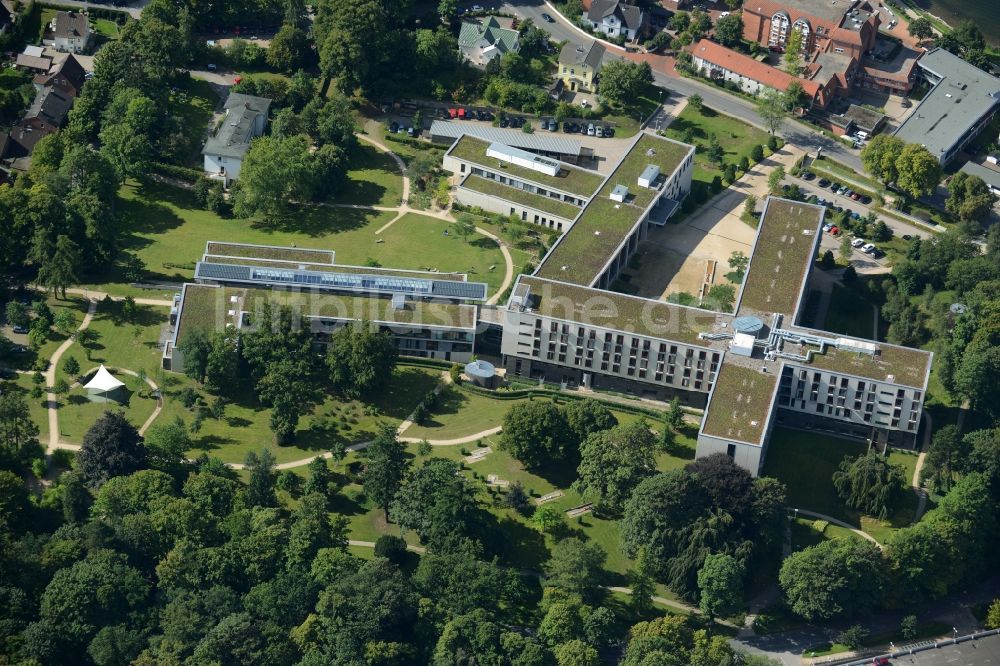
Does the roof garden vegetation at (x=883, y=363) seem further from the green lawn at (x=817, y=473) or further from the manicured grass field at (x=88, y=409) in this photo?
the manicured grass field at (x=88, y=409)

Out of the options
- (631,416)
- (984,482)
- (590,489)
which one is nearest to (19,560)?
(590,489)

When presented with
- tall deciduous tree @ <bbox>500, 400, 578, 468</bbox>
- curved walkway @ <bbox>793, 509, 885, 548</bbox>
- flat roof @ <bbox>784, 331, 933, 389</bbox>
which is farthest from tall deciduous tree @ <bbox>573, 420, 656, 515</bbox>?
flat roof @ <bbox>784, 331, 933, 389</bbox>

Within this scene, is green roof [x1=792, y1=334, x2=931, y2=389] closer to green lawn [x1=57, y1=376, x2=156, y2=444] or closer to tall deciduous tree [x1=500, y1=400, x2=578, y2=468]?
tall deciduous tree [x1=500, y1=400, x2=578, y2=468]

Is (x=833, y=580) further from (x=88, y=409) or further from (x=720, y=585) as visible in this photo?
(x=88, y=409)

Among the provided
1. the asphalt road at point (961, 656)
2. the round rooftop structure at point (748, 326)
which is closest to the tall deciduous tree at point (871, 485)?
the asphalt road at point (961, 656)

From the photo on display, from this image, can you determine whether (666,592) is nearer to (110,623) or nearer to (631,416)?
(631,416)
